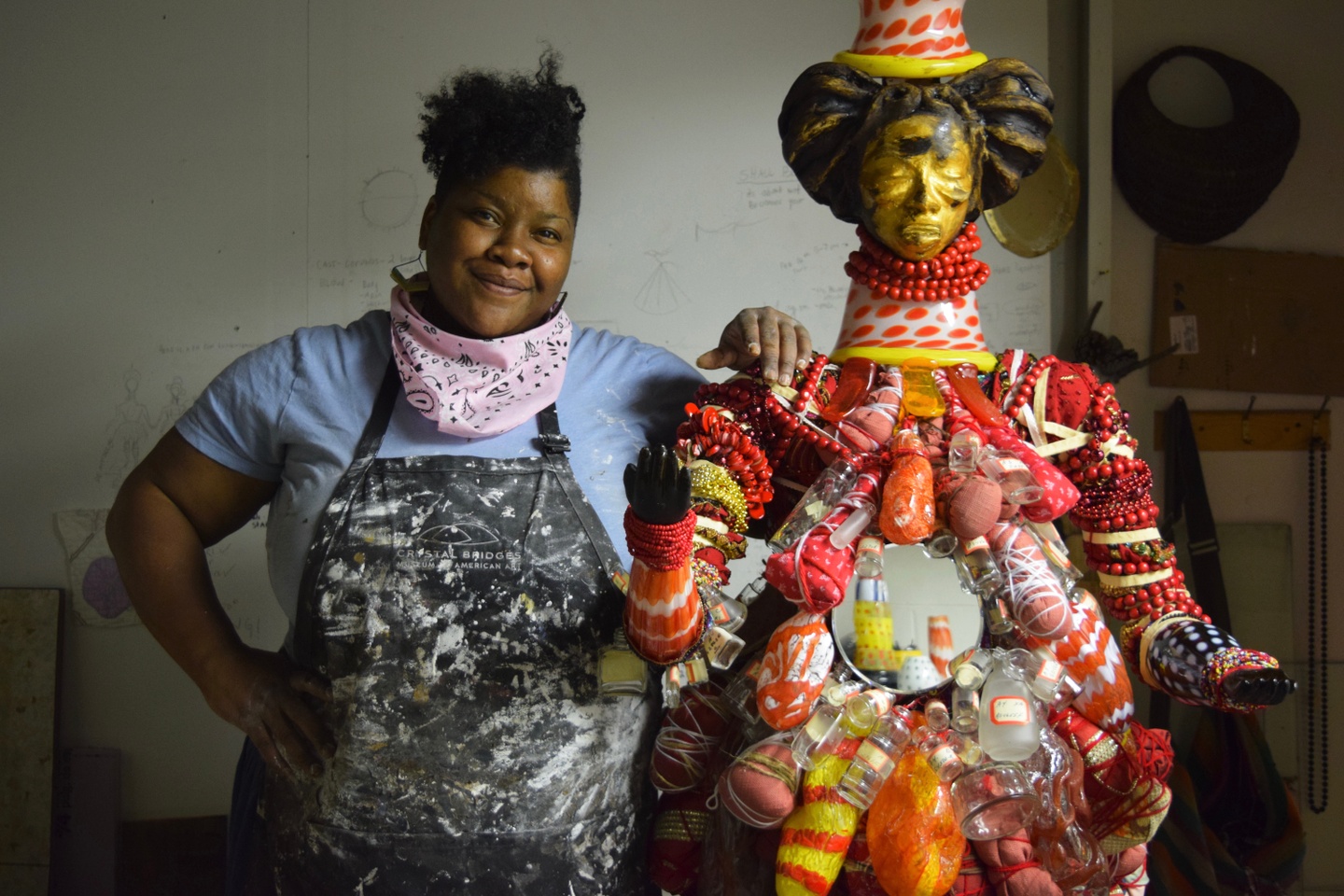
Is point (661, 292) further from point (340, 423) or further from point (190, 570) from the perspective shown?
point (190, 570)

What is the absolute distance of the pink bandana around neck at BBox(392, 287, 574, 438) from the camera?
1419 millimetres

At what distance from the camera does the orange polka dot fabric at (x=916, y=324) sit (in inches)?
52.4

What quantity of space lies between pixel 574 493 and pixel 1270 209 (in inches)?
80.2

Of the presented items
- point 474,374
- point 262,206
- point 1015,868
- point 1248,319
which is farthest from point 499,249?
point 1248,319

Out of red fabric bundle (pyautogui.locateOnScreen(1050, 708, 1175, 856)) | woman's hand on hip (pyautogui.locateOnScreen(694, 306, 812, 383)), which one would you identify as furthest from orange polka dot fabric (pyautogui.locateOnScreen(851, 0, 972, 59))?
red fabric bundle (pyautogui.locateOnScreen(1050, 708, 1175, 856))

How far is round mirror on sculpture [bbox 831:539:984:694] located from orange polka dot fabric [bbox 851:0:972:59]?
0.64 metres

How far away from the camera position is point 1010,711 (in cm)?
115

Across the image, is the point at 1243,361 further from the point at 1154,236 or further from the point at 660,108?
the point at 660,108

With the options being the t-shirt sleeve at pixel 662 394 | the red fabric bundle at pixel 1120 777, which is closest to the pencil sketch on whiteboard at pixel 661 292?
the t-shirt sleeve at pixel 662 394

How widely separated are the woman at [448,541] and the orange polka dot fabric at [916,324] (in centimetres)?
11

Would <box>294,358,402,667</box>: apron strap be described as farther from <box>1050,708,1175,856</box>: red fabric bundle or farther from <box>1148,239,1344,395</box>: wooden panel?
<box>1148,239,1344,395</box>: wooden panel

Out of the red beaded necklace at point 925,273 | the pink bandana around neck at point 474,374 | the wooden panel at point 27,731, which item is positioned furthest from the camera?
the wooden panel at point 27,731

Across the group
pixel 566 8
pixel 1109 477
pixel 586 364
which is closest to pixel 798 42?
pixel 566 8

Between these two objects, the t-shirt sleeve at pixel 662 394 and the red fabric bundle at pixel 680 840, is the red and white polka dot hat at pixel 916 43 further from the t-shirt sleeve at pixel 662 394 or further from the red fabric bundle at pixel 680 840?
the red fabric bundle at pixel 680 840
